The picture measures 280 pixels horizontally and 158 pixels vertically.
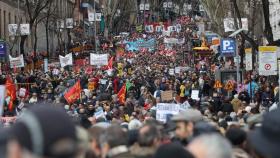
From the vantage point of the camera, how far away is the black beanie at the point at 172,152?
424 cm

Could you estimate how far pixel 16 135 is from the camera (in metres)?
2.72

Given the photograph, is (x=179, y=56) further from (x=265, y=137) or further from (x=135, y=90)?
(x=265, y=137)

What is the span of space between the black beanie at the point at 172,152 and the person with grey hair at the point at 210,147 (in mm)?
81

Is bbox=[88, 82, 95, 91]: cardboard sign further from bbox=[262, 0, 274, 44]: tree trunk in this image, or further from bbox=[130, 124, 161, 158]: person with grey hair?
bbox=[130, 124, 161, 158]: person with grey hair

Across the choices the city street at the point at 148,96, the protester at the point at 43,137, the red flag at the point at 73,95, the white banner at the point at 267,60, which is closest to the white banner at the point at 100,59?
the city street at the point at 148,96

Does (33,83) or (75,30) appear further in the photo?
(75,30)

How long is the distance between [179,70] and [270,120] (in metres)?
40.4

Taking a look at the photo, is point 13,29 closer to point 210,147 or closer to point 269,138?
point 210,147

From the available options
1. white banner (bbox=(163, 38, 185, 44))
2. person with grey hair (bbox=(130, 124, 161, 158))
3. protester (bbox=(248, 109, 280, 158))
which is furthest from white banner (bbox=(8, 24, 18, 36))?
protester (bbox=(248, 109, 280, 158))

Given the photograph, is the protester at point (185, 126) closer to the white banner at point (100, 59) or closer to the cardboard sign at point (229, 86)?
the cardboard sign at point (229, 86)

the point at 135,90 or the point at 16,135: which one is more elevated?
the point at 16,135

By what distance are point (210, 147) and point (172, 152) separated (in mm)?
232

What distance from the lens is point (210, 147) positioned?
14.0 ft

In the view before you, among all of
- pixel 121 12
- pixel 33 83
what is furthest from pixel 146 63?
pixel 121 12
